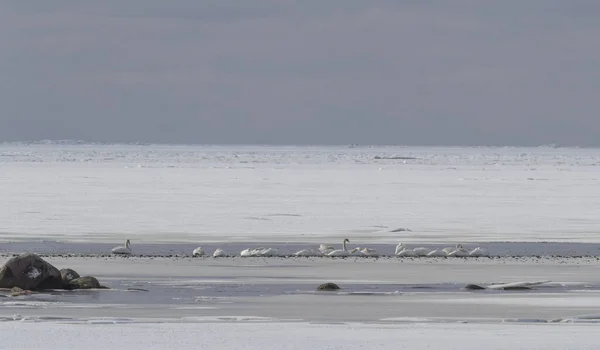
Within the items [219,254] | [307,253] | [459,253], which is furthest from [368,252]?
[219,254]

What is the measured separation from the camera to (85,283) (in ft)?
51.4

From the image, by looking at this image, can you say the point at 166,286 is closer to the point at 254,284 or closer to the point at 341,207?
the point at 254,284

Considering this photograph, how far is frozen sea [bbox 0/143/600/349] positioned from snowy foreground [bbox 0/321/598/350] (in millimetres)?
19

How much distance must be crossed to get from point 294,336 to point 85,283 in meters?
4.82

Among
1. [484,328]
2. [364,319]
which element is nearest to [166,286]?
[364,319]

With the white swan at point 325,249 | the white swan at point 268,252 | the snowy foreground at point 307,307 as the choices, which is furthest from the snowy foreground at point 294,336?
the white swan at point 325,249

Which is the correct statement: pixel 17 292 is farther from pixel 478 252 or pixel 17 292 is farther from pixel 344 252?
pixel 478 252

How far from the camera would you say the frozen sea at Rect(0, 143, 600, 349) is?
1176 centimetres

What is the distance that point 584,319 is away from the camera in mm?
12781

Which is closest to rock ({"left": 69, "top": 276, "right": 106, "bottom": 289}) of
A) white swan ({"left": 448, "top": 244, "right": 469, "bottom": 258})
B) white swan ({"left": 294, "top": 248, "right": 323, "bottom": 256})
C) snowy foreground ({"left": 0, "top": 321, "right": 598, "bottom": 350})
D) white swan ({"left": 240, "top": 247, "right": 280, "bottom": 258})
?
snowy foreground ({"left": 0, "top": 321, "right": 598, "bottom": 350})

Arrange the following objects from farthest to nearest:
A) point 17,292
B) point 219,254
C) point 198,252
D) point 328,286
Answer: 1. point 219,254
2. point 198,252
3. point 328,286
4. point 17,292

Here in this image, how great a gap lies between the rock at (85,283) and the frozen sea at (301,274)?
0.29m

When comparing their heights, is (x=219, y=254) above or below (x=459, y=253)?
below

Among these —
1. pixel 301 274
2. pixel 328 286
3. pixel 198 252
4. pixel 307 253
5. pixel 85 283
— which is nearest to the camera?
pixel 85 283
